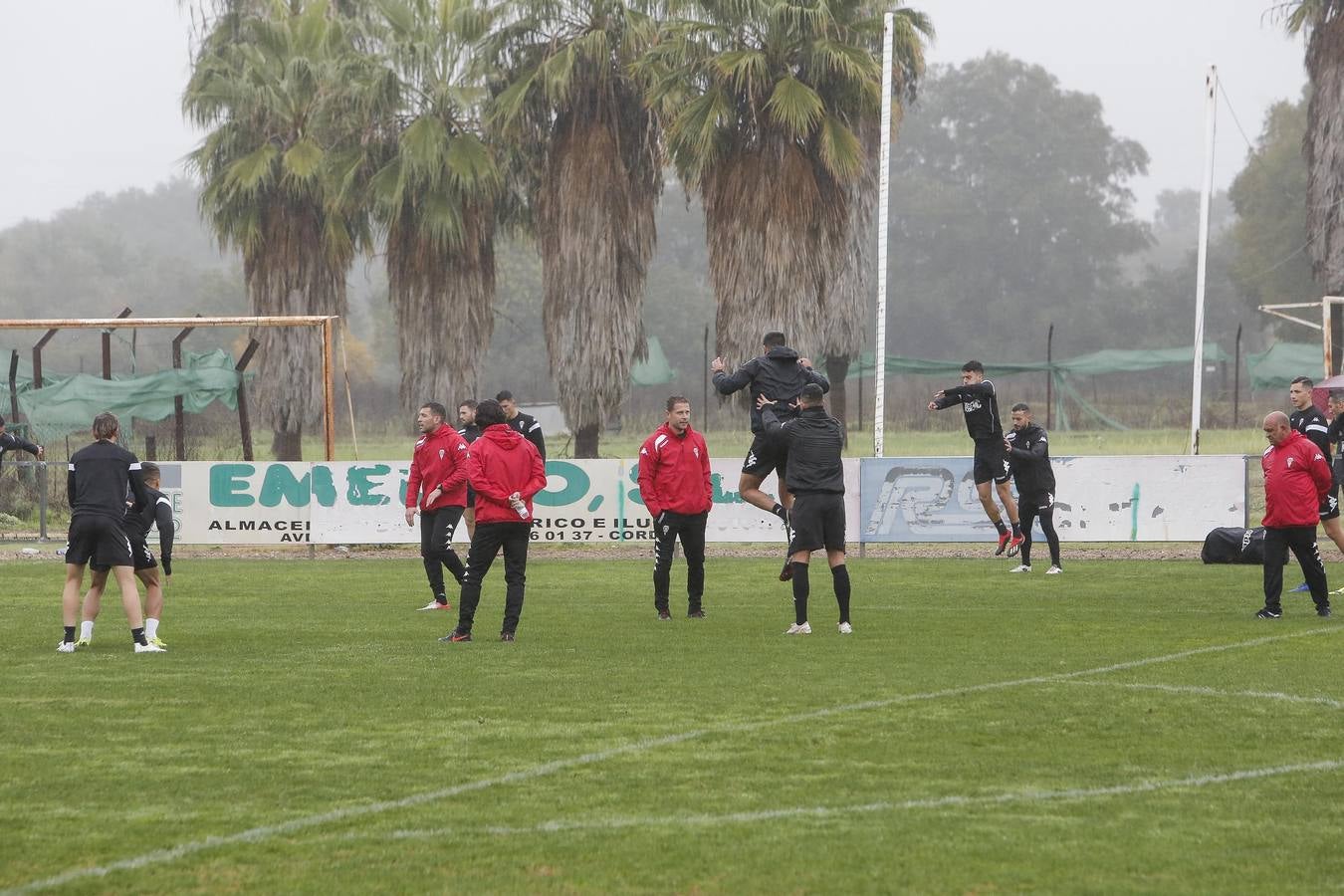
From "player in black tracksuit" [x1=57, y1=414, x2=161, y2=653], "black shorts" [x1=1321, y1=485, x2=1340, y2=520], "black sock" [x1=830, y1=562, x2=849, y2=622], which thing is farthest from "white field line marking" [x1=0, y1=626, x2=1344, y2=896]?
"player in black tracksuit" [x1=57, y1=414, x2=161, y2=653]

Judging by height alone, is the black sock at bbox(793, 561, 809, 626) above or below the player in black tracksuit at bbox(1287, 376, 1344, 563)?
below

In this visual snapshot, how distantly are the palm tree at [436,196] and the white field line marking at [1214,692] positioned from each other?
22.1 m

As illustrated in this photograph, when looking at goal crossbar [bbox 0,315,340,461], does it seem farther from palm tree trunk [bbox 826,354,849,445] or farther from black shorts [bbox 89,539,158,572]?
palm tree trunk [bbox 826,354,849,445]

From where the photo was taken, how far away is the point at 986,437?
1925 centimetres

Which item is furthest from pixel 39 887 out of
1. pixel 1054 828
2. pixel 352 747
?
pixel 1054 828

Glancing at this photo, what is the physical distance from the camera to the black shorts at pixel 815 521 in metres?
12.8

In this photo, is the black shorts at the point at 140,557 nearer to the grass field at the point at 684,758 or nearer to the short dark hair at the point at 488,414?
the grass field at the point at 684,758

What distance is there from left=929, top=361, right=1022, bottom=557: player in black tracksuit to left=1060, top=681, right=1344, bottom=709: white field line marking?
818 cm

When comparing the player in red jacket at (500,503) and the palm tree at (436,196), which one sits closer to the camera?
the player in red jacket at (500,503)

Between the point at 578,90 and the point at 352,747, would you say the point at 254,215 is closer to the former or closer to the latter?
the point at 578,90

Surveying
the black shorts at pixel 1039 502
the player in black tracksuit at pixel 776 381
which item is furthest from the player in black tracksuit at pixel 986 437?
the player in black tracksuit at pixel 776 381

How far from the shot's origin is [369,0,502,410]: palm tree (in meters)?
31.0

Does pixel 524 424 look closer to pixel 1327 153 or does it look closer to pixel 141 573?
pixel 141 573

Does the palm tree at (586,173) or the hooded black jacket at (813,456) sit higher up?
the palm tree at (586,173)
